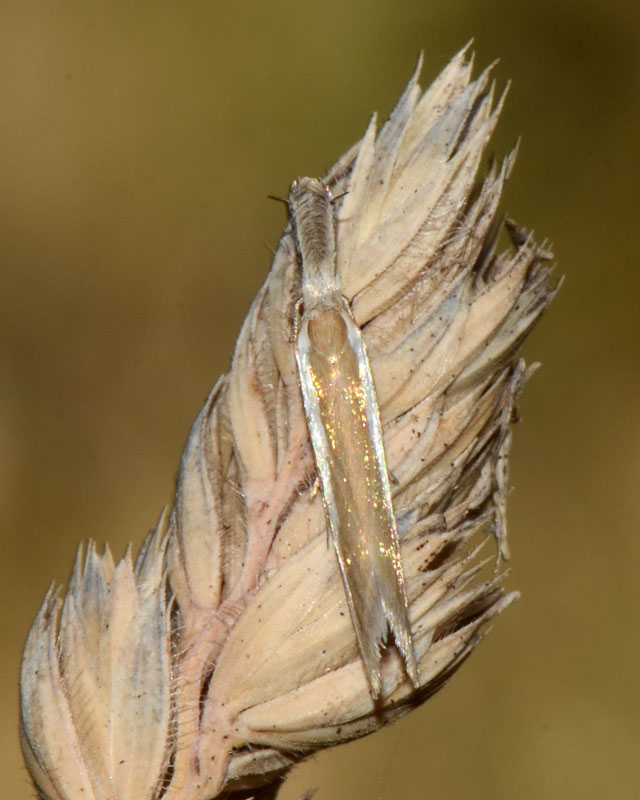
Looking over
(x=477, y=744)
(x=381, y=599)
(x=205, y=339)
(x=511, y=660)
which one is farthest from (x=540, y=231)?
(x=381, y=599)

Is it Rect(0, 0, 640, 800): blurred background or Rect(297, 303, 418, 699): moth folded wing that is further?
Rect(0, 0, 640, 800): blurred background

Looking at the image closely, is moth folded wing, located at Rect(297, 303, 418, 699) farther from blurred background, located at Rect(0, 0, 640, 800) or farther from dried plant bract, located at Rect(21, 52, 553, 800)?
blurred background, located at Rect(0, 0, 640, 800)

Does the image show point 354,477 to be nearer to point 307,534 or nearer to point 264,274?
point 307,534

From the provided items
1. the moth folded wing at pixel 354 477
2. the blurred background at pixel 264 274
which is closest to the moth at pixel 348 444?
Result: the moth folded wing at pixel 354 477

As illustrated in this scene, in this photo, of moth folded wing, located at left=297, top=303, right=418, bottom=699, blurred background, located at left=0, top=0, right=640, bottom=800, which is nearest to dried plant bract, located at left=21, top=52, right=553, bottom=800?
moth folded wing, located at left=297, top=303, right=418, bottom=699

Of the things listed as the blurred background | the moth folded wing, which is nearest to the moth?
the moth folded wing

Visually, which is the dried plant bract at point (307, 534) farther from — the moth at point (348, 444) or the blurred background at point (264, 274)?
the blurred background at point (264, 274)
